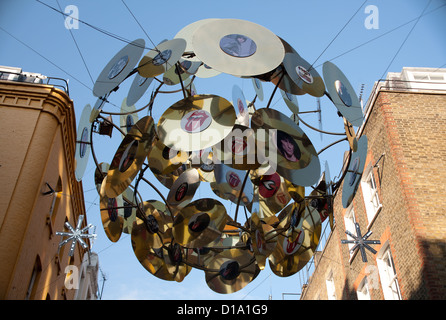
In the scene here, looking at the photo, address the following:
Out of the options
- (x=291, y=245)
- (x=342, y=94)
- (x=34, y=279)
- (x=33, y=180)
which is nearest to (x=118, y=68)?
(x=342, y=94)

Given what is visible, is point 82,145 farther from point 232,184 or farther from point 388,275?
point 388,275

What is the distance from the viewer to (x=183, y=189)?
26.9ft

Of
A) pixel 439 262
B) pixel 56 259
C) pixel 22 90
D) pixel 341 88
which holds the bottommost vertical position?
pixel 439 262

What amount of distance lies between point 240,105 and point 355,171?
7.44 feet

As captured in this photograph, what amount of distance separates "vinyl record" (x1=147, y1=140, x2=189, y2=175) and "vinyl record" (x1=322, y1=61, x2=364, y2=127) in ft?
8.72

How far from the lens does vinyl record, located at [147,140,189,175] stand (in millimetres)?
7879

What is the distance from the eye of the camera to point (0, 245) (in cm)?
1215

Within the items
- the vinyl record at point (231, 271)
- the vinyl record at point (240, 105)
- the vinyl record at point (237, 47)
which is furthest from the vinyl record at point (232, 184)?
the vinyl record at point (237, 47)

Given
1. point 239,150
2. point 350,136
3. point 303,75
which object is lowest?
point 239,150

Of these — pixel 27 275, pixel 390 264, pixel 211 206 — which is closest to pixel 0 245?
pixel 27 275

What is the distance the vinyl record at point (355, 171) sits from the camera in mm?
8148

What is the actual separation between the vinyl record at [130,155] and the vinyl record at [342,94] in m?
3.00
